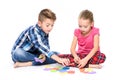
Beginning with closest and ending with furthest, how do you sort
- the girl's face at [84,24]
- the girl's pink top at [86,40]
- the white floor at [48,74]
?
1. the white floor at [48,74]
2. the girl's face at [84,24]
3. the girl's pink top at [86,40]

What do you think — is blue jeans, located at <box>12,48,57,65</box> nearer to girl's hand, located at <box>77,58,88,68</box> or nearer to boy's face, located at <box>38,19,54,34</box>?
boy's face, located at <box>38,19,54,34</box>

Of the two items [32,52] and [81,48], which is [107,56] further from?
[32,52]

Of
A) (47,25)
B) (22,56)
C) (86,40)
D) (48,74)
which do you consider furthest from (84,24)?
(22,56)

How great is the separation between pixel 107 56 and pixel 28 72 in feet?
3.10

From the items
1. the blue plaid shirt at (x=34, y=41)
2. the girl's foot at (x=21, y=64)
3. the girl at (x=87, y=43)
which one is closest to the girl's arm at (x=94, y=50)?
the girl at (x=87, y=43)

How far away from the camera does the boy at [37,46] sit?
3.84 meters

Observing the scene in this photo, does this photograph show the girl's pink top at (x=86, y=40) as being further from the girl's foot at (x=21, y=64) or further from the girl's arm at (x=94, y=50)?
the girl's foot at (x=21, y=64)

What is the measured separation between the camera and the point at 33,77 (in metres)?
3.62

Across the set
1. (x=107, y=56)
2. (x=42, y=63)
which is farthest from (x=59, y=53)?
(x=107, y=56)

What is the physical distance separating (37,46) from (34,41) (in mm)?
56

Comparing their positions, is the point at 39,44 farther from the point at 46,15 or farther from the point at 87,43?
the point at 87,43

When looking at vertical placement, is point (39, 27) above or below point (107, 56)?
above

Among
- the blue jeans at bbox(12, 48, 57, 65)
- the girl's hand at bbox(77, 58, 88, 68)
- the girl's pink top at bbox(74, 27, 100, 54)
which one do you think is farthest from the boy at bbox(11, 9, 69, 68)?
the girl's pink top at bbox(74, 27, 100, 54)

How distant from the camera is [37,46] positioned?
12.8ft
